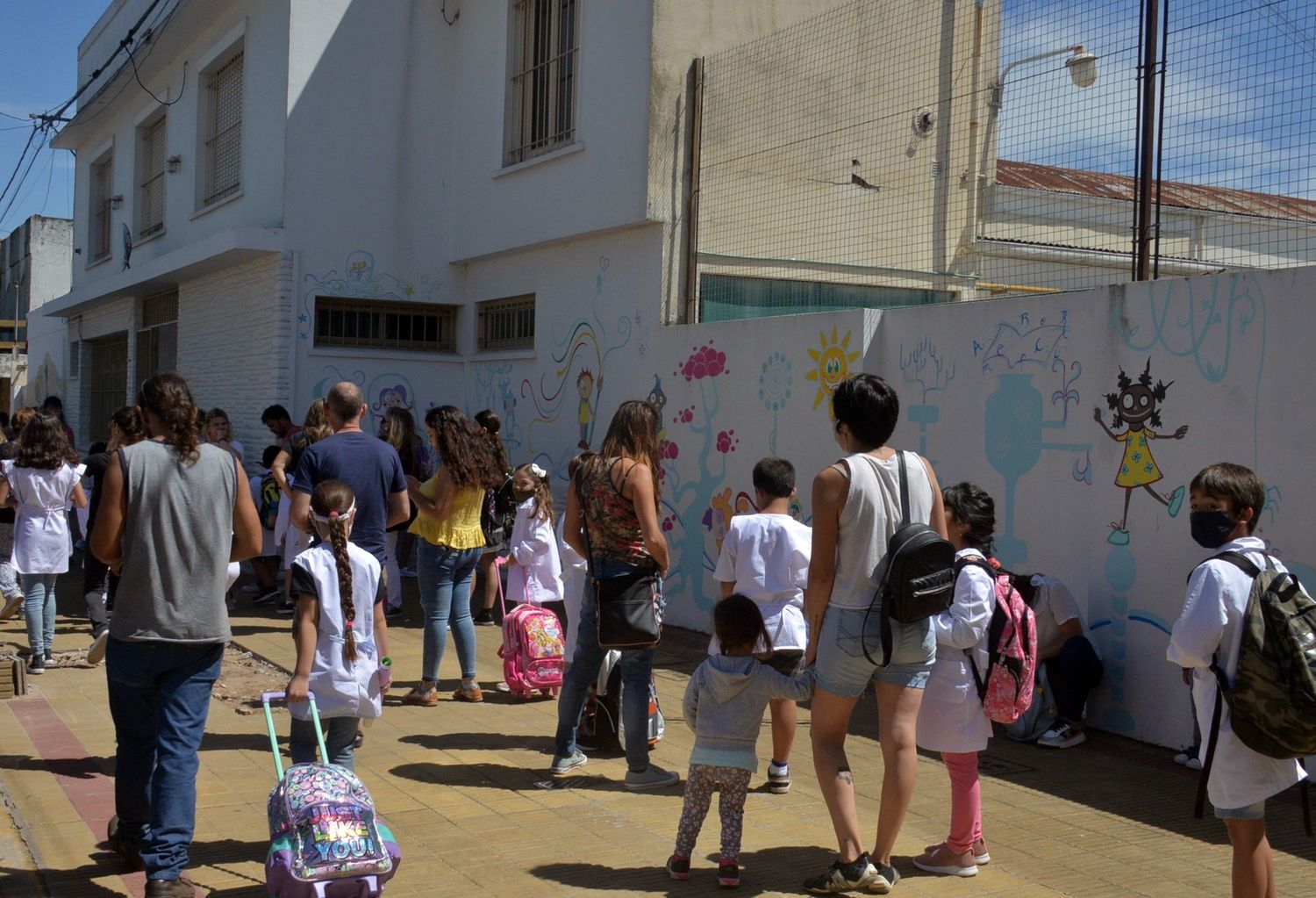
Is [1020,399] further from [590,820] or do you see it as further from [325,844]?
[325,844]

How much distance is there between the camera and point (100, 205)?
22.3 meters

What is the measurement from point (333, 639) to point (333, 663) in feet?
0.30

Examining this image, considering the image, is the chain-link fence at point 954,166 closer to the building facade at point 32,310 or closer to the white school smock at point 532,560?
the white school smock at point 532,560

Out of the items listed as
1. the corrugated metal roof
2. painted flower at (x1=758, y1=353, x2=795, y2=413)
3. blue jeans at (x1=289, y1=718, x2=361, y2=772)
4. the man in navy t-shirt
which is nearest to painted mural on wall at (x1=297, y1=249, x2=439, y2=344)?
painted flower at (x1=758, y1=353, x2=795, y2=413)

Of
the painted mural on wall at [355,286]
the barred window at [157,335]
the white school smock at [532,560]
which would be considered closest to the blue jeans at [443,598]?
the white school smock at [532,560]

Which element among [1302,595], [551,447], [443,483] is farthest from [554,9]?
[1302,595]

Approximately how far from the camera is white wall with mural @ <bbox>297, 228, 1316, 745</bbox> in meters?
6.47

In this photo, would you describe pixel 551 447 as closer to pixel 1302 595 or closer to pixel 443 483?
pixel 443 483

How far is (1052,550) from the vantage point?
7.48 m

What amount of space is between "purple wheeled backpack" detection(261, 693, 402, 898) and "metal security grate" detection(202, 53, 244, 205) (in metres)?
12.5

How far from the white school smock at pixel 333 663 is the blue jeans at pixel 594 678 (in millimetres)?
1248

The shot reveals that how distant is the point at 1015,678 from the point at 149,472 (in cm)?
324

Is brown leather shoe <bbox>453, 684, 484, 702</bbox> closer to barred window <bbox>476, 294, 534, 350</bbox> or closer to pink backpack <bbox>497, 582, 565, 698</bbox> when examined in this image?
pink backpack <bbox>497, 582, 565, 698</bbox>

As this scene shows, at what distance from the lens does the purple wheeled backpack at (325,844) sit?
12.8 ft
